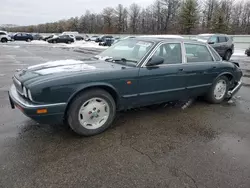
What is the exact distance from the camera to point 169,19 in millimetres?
67125

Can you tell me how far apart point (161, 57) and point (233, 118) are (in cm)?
205

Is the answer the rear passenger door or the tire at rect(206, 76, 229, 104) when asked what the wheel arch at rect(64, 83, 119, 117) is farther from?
the tire at rect(206, 76, 229, 104)

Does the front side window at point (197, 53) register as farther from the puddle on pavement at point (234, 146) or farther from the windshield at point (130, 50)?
the puddle on pavement at point (234, 146)

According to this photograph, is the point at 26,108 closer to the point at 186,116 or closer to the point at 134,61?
the point at 134,61

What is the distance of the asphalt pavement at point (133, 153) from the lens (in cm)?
241

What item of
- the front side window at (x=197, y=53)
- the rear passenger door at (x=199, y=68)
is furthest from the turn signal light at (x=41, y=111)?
the front side window at (x=197, y=53)

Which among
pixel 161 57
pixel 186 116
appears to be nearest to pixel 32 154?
pixel 161 57

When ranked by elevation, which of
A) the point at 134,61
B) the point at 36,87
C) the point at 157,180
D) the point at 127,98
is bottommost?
the point at 157,180

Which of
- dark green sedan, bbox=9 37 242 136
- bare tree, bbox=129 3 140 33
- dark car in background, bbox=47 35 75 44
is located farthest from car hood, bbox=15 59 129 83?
bare tree, bbox=129 3 140 33

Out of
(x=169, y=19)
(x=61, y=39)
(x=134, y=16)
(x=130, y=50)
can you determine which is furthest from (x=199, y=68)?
(x=134, y=16)

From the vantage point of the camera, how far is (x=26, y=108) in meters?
2.91

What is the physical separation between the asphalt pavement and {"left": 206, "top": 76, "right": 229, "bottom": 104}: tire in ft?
2.81

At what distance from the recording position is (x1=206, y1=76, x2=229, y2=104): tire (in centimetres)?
510

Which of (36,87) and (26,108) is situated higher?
(36,87)
